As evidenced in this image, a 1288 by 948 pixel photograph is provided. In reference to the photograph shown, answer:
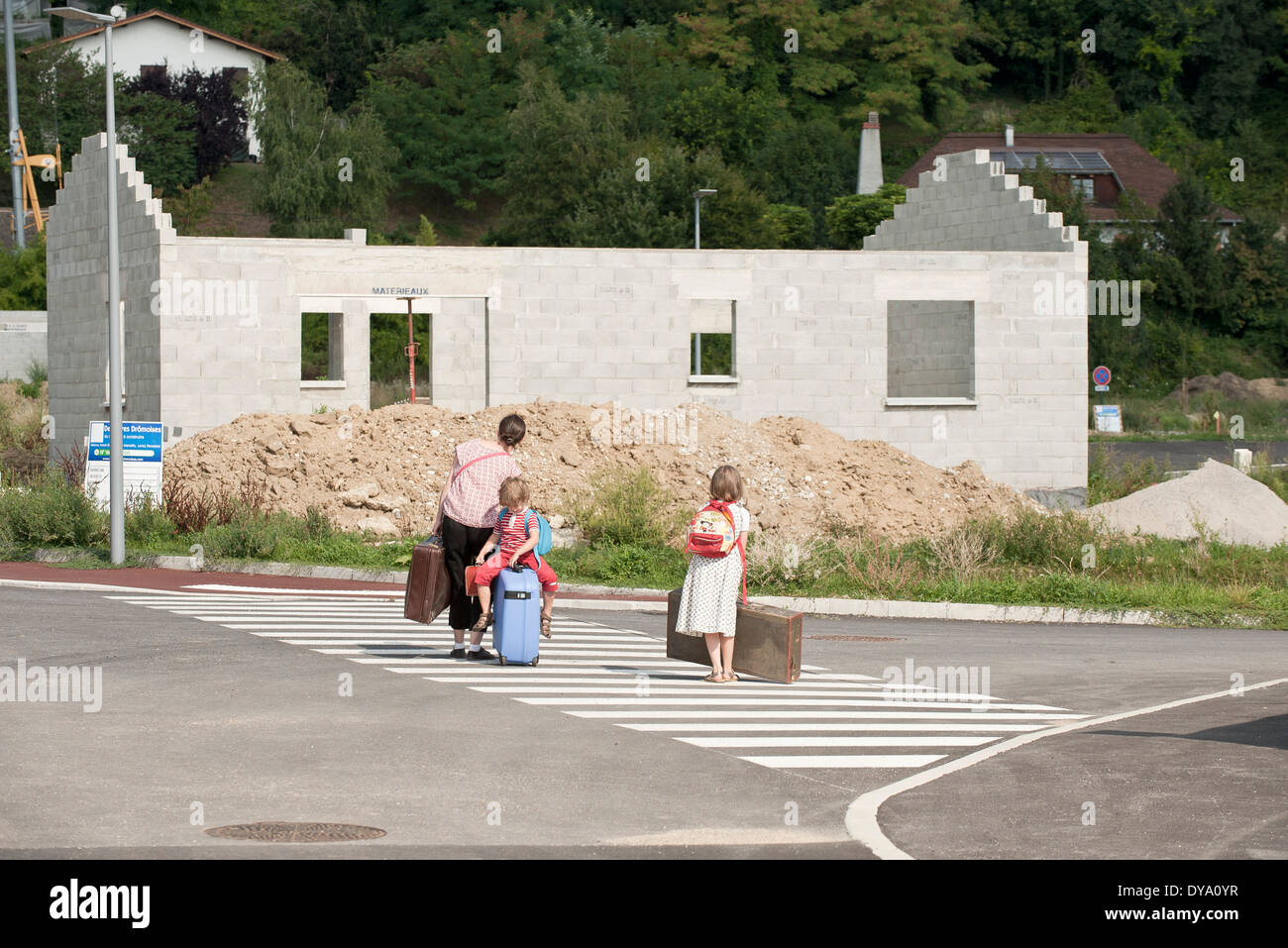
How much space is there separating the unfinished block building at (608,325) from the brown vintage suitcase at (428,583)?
54.4ft

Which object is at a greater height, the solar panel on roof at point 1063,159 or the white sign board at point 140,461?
the solar panel on roof at point 1063,159

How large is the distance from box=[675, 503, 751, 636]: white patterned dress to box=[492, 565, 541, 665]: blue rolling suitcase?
1372 mm

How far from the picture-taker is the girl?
13.3 metres

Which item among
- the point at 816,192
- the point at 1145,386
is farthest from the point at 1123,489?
the point at 816,192

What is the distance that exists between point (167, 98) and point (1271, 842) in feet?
258

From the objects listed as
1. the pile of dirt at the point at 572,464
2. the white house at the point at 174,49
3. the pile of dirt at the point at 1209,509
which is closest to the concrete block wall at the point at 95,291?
the pile of dirt at the point at 572,464

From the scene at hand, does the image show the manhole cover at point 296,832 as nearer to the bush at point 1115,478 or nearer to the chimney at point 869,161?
the bush at point 1115,478

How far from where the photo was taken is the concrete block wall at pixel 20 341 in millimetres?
55719

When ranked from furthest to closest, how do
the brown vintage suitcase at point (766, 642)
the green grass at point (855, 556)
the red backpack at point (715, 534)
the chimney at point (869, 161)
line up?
the chimney at point (869, 161) → the green grass at point (855, 556) → the brown vintage suitcase at point (766, 642) → the red backpack at point (715, 534)

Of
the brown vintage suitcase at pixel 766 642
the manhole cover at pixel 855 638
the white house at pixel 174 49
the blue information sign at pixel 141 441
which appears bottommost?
the manhole cover at pixel 855 638

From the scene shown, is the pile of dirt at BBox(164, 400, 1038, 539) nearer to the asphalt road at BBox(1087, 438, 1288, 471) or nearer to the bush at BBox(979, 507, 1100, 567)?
the bush at BBox(979, 507, 1100, 567)

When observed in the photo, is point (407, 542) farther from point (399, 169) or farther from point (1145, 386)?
point (399, 169)

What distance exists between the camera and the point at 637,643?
54.5ft
